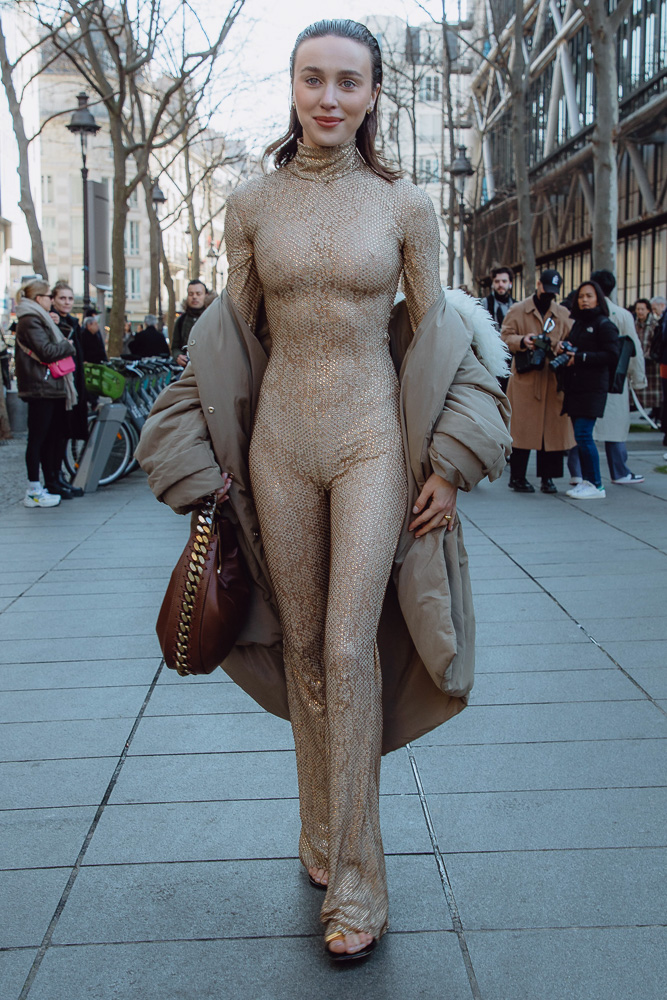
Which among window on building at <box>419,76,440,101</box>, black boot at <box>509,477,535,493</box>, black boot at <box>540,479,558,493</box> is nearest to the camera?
black boot at <box>540,479,558,493</box>

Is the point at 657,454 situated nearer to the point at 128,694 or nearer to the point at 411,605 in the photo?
the point at 128,694

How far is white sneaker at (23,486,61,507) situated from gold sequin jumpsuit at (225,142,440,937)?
815 cm

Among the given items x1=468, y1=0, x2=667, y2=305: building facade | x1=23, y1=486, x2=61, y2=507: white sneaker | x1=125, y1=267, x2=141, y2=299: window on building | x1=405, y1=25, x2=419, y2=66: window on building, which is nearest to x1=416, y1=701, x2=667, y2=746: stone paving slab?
x1=23, y1=486, x2=61, y2=507: white sneaker

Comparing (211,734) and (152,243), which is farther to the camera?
(152,243)

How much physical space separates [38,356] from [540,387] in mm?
4578

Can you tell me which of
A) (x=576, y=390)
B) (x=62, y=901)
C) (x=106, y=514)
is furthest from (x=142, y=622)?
(x=576, y=390)

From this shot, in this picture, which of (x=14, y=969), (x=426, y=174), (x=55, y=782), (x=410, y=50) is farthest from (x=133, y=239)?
(x=14, y=969)

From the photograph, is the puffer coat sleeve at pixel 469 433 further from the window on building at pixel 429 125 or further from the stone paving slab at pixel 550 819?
Result: the window on building at pixel 429 125

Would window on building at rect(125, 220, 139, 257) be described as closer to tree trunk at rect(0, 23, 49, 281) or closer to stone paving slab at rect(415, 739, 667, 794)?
tree trunk at rect(0, 23, 49, 281)

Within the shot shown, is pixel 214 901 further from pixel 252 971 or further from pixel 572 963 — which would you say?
pixel 572 963

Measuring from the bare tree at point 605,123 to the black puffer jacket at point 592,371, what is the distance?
17.9 ft

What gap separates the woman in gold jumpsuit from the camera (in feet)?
8.50

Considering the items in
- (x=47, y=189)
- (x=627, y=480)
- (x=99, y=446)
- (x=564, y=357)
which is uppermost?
(x=47, y=189)

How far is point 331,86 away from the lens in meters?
2.59
